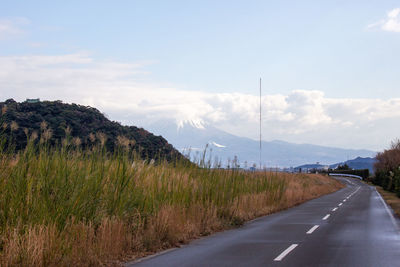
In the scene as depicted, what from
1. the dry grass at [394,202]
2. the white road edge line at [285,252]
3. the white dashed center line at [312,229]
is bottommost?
the white road edge line at [285,252]

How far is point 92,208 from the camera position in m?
9.15

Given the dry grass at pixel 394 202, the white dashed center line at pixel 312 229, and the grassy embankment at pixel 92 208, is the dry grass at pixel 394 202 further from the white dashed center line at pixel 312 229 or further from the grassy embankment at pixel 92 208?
the grassy embankment at pixel 92 208

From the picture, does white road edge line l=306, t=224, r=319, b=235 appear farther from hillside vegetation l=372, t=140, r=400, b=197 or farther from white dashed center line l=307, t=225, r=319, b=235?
hillside vegetation l=372, t=140, r=400, b=197

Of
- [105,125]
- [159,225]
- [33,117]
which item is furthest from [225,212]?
[105,125]

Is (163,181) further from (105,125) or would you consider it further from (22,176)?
(105,125)

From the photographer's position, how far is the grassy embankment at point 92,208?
7.25 m

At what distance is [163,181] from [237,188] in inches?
242

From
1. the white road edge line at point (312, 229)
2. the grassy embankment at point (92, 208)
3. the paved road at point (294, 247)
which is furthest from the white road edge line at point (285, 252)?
the white road edge line at point (312, 229)

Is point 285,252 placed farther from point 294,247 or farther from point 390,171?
point 390,171

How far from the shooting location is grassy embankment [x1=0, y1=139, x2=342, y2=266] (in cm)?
725

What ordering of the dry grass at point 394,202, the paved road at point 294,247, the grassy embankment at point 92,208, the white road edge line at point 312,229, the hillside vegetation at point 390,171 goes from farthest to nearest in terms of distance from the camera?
the hillside vegetation at point 390,171, the dry grass at point 394,202, the white road edge line at point 312,229, the paved road at point 294,247, the grassy embankment at point 92,208

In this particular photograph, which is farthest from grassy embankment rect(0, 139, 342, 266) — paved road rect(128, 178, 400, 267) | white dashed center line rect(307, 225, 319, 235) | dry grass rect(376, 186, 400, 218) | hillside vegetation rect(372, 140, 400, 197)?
hillside vegetation rect(372, 140, 400, 197)

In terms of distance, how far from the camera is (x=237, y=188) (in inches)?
717

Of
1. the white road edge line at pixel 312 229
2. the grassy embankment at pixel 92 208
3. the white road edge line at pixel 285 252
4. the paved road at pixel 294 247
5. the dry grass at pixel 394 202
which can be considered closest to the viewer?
the grassy embankment at pixel 92 208
